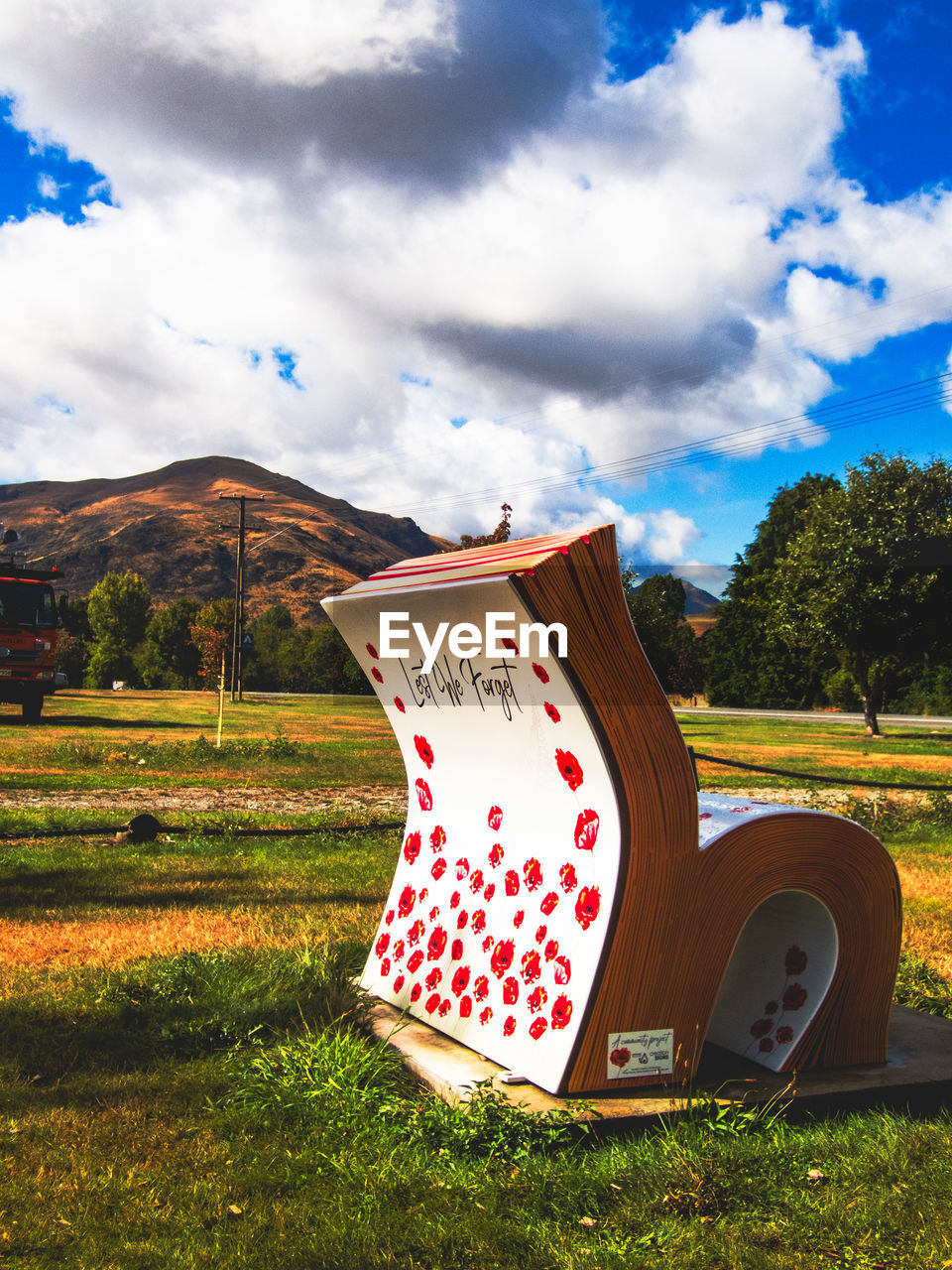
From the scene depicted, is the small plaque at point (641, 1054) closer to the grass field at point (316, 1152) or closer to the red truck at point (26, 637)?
the grass field at point (316, 1152)

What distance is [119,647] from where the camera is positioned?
242ft

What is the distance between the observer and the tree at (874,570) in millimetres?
28297

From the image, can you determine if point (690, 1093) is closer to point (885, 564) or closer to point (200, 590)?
point (885, 564)

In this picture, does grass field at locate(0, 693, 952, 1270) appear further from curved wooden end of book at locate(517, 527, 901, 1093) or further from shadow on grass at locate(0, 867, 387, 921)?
shadow on grass at locate(0, 867, 387, 921)

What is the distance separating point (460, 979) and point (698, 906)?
1.08 m

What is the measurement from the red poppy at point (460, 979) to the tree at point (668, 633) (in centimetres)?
3010

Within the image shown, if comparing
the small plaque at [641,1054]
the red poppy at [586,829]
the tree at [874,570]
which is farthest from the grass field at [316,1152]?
the tree at [874,570]

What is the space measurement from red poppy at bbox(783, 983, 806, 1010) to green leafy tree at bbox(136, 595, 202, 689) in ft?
225

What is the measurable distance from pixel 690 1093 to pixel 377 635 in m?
2.04

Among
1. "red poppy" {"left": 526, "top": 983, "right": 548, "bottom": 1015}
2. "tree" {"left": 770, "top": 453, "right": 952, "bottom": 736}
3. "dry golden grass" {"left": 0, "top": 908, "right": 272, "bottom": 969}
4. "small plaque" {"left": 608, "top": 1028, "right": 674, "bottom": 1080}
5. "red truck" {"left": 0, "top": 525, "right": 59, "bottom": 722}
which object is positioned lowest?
"dry golden grass" {"left": 0, "top": 908, "right": 272, "bottom": 969}

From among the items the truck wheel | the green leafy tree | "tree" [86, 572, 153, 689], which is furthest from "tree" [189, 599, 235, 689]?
the truck wheel

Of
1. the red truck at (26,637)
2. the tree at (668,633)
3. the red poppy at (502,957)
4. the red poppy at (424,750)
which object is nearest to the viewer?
the red poppy at (502,957)

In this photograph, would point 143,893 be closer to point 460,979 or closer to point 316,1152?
point 460,979

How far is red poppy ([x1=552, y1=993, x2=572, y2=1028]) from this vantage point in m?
3.20
